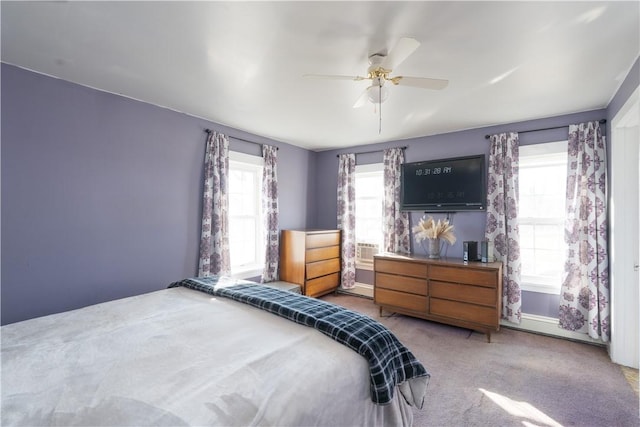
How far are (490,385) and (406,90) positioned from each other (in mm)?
2541

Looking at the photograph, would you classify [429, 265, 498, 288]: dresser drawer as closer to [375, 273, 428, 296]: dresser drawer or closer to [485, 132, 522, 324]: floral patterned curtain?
[375, 273, 428, 296]: dresser drawer

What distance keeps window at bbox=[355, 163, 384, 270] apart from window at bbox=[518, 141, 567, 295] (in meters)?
1.83

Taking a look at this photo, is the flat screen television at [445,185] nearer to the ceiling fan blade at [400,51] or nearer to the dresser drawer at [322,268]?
the dresser drawer at [322,268]

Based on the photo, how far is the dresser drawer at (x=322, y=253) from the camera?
4195 mm

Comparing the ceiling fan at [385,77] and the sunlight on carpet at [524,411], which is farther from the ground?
the ceiling fan at [385,77]

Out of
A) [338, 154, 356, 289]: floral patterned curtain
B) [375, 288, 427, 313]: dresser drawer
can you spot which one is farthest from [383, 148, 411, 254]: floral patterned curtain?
[375, 288, 427, 313]: dresser drawer

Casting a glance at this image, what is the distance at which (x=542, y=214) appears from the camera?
3.38 m

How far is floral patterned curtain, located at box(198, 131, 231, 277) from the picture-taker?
336cm

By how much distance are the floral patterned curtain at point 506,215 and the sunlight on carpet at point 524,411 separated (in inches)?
58.6

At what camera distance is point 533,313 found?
334 cm

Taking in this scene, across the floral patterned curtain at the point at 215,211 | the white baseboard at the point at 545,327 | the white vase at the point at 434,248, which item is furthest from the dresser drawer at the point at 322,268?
the white baseboard at the point at 545,327

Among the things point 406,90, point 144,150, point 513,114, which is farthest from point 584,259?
point 144,150

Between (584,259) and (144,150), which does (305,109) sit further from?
(584,259)

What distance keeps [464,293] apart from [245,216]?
2915 mm
